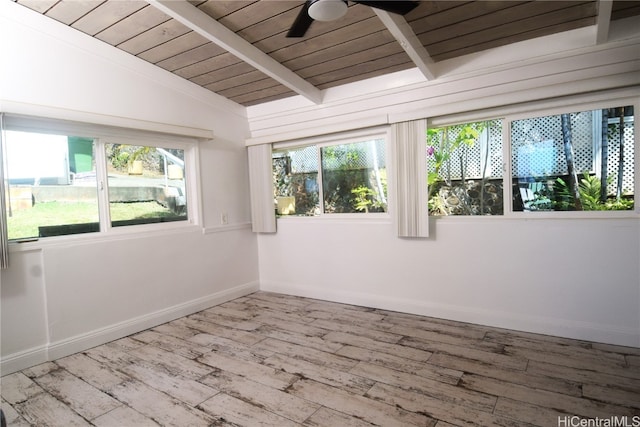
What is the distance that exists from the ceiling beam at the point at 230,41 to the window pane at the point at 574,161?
6.91 feet

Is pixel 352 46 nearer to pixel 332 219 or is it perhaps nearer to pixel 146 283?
pixel 332 219

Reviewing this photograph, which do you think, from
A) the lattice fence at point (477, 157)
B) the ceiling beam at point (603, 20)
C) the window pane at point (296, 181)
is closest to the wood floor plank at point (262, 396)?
the window pane at point (296, 181)

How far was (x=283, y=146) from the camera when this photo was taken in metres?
4.55

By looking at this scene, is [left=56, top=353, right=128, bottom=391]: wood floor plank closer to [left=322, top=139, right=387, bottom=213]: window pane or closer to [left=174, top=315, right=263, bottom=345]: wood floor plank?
[left=174, top=315, right=263, bottom=345]: wood floor plank

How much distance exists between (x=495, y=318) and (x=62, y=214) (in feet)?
13.0

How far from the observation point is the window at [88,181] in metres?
2.81

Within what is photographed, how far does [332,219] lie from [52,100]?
2.86 meters

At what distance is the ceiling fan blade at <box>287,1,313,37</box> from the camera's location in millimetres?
2150

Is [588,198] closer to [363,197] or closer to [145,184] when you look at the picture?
[363,197]

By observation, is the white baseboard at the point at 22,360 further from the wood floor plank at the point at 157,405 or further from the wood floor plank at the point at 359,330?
the wood floor plank at the point at 359,330

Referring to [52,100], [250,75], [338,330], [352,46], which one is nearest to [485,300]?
[338,330]

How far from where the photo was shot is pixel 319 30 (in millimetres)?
2871

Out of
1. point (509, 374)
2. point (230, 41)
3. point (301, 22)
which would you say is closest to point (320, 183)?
point (230, 41)

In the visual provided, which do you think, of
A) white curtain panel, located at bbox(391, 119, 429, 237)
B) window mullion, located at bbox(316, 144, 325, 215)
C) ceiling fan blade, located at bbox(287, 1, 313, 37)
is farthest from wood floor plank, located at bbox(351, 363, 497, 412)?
ceiling fan blade, located at bbox(287, 1, 313, 37)
